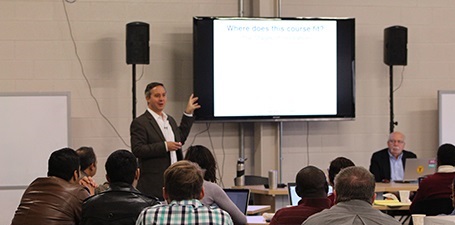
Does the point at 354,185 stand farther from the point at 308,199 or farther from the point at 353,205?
the point at 308,199

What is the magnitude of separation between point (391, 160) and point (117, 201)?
4826 millimetres

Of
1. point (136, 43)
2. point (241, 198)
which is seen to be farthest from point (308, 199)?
point (136, 43)

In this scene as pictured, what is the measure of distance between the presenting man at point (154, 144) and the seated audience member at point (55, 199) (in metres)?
2.04

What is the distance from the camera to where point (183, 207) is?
326cm

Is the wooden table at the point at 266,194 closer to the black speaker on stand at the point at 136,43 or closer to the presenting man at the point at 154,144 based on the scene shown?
the presenting man at the point at 154,144

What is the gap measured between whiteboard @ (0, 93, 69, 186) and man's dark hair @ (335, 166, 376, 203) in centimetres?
466

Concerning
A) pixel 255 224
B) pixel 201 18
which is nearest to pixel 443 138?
pixel 201 18

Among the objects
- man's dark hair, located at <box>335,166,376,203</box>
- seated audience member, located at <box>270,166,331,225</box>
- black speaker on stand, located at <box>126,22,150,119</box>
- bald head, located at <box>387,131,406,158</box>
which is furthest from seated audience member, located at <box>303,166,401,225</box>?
bald head, located at <box>387,131,406,158</box>

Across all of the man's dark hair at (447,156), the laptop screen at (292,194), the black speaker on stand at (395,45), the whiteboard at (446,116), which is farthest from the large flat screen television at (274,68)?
the man's dark hair at (447,156)

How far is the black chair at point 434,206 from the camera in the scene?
207 inches

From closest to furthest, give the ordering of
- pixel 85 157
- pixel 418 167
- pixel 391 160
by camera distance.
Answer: pixel 85 157
pixel 418 167
pixel 391 160

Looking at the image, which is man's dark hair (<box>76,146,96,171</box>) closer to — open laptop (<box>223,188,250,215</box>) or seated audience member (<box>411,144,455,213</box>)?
open laptop (<box>223,188,250,215</box>)

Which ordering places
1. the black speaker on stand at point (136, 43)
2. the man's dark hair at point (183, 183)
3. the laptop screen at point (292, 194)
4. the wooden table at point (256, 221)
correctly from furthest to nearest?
the black speaker on stand at point (136, 43)
the laptop screen at point (292, 194)
the wooden table at point (256, 221)
the man's dark hair at point (183, 183)

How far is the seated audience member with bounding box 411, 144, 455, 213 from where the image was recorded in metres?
5.27
